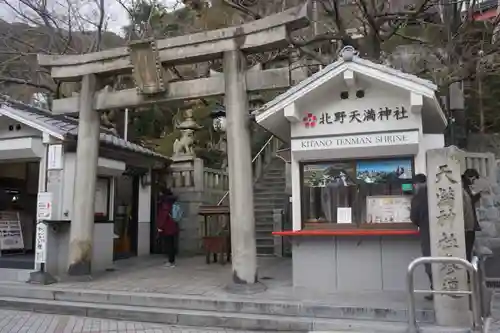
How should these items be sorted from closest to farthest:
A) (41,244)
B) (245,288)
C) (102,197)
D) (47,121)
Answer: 1. (245,288)
2. (41,244)
3. (47,121)
4. (102,197)

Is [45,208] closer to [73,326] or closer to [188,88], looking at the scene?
[73,326]

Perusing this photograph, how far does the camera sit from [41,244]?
997cm

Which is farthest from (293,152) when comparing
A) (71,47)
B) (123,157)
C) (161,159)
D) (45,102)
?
(45,102)

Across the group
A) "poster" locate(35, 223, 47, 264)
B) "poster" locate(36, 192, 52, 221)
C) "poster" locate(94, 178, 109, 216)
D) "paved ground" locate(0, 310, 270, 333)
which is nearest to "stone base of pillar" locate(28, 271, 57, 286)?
"poster" locate(35, 223, 47, 264)

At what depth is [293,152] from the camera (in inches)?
345

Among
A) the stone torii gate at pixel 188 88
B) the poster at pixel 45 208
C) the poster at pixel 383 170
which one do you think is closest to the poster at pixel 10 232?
the poster at pixel 45 208

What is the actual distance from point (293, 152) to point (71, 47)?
15563 millimetres

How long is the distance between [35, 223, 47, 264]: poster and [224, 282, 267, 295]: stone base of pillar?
14.2 feet

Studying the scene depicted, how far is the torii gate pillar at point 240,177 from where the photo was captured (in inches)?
334

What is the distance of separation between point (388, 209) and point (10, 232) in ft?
33.3

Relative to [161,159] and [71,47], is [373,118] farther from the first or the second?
[71,47]

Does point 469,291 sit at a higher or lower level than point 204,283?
higher

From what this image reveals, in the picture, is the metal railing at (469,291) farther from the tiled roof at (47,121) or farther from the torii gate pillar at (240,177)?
the tiled roof at (47,121)

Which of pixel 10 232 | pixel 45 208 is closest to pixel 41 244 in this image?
pixel 45 208
